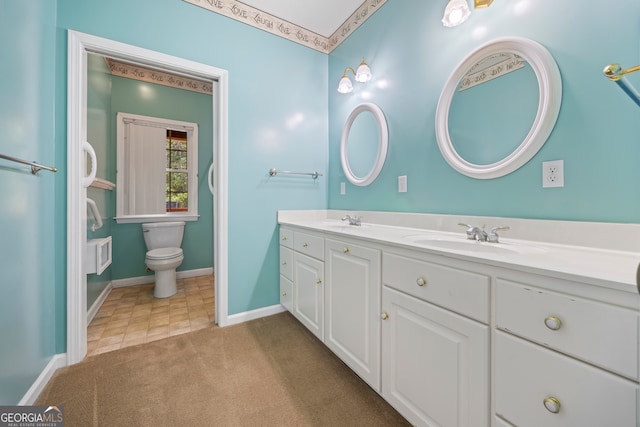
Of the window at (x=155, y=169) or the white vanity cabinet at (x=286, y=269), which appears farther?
the window at (x=155, y=169)

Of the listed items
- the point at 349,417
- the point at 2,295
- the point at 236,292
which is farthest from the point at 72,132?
the point at 349,417

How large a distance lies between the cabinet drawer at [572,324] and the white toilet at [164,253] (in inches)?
108

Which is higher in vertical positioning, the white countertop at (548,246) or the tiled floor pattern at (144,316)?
the white countertop at (548,246)

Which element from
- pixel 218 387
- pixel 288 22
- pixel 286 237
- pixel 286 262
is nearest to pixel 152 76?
pixel 288 22

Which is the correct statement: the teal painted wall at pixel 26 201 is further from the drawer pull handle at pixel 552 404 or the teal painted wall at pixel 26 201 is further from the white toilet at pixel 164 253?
the drawer pull handle at pixel 552 404

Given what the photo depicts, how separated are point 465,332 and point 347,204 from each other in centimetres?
151

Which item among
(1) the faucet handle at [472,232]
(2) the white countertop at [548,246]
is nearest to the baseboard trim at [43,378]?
(2) the white countertop at [548,246]

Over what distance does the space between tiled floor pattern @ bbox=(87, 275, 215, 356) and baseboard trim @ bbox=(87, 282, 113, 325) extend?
3 cm

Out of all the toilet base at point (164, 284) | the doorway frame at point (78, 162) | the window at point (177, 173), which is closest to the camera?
the doorway frame at point (78, 162)

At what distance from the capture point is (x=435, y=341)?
2.91 feet

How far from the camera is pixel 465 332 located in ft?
2.61

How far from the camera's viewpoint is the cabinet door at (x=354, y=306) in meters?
1.15

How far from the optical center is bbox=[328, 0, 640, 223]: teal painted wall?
2.87ft

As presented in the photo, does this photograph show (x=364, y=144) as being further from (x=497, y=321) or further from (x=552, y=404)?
(x=552, y=404)
